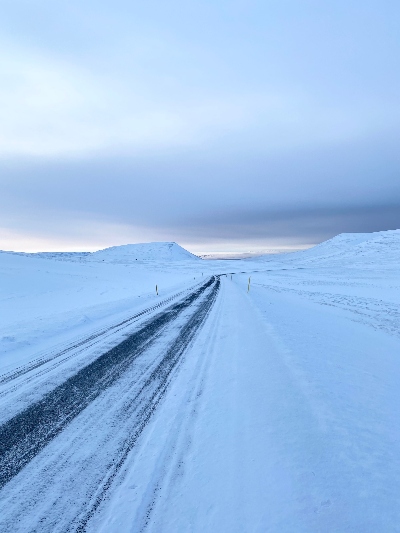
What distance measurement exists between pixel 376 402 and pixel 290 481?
2.52m

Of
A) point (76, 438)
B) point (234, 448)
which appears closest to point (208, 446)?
point (234, 448)

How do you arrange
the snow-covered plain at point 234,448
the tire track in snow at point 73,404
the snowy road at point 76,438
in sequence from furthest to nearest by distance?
the tire track in snow at point 73,404, the snowy road at point 76,438, the snow-covered plain at point 234,448

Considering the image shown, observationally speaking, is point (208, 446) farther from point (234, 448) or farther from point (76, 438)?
point (76, 438)

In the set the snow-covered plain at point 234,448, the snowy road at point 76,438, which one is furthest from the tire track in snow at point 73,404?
the snow-covered plain at point 234,448

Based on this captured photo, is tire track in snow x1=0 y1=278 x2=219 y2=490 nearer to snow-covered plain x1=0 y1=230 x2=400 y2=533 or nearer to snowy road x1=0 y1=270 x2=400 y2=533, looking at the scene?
snowy road x1=0 y1=270 x2=400 y2=533

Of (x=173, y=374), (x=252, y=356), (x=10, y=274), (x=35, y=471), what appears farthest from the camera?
(x=10, y=274)

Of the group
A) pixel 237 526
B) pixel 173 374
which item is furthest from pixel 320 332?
pixel 237 526

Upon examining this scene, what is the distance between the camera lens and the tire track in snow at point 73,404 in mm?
3421

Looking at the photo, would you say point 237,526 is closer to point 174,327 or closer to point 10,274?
point 174,327

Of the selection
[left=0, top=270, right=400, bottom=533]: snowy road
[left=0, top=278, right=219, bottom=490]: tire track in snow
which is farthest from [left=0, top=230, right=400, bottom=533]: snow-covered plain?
[left=0, top=278, right=219, bottom=490]: tire track in snow

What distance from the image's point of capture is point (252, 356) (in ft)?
22.0

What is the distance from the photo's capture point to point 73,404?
15.3 feet

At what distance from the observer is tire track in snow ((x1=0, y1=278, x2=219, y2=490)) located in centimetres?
342

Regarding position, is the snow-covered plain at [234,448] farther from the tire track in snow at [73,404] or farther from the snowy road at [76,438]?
the tire track in snow at [73,404]
